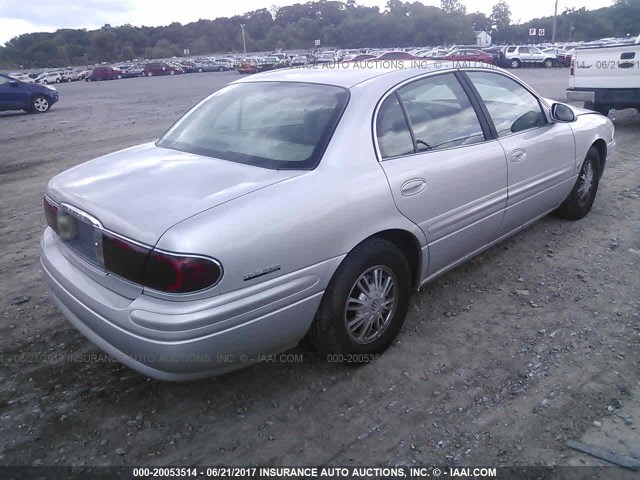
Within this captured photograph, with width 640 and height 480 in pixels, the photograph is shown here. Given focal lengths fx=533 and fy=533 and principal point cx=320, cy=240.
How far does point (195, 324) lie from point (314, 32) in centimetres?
11325

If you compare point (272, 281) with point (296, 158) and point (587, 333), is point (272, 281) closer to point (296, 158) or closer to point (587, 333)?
point (296, 158)

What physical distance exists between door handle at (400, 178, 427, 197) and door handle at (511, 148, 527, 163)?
1.06m

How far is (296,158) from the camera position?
284 centimetres

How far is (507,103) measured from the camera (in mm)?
4043

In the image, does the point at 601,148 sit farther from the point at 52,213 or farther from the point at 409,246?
the point at 52,213

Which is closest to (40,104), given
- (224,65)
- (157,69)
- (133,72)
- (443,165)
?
(443,165)

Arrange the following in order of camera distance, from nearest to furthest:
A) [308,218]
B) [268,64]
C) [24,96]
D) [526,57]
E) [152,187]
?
[308,218], [152,187], [24,96], [526,57], [268,64]

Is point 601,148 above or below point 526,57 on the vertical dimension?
below

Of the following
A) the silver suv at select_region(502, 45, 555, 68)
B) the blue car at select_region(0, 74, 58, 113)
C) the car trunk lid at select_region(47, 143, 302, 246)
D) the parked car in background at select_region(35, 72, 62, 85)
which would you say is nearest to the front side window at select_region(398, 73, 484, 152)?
the car trunk lid at select_region(47, 143, 302, 246)

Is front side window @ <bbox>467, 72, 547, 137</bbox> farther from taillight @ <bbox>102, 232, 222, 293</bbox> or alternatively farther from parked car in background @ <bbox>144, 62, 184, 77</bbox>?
parked car in background @ <bbox>144, 62, 184, 77</bbox>

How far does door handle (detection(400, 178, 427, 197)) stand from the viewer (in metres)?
3.02

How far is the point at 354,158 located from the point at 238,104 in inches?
42.7

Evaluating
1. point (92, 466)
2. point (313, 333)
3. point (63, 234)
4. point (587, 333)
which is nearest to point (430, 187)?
point (313, 333)

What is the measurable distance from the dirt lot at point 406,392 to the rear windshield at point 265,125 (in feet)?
3.97
